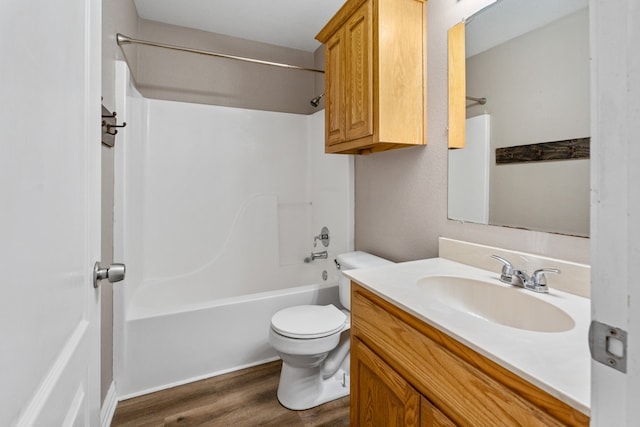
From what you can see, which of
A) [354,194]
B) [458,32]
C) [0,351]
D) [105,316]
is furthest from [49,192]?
[354,194]

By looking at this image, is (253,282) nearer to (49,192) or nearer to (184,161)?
(184,161)

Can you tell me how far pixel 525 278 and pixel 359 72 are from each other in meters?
1.18

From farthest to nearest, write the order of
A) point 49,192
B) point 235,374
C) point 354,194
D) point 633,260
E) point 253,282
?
point 253,282 → point 354,194 → point 235,374 → point 49,192 → point 633,260

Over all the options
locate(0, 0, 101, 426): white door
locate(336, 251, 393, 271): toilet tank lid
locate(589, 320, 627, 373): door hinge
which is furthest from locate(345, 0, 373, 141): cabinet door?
locate(589, 320, 627, 373): door hinge

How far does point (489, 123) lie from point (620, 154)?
109cm

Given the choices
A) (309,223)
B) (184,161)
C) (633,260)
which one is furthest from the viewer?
(309,223)

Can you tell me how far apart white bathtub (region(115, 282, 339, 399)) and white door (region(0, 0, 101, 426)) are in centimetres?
102

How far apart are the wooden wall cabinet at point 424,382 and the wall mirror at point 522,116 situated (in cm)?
64

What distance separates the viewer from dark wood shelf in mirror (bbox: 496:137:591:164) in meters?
1.00

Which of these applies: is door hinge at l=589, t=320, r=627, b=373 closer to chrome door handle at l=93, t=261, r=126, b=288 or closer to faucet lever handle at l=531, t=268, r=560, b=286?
faucet lever handle at l=531, t=268, r=560, b=286

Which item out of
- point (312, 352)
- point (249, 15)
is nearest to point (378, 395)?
point (312, 352)

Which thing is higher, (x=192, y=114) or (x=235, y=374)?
(x=192, y=114)

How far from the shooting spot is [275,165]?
283 centimetres

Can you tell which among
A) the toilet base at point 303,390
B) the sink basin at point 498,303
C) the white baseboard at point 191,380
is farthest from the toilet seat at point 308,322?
the sink basin at point 498,303
